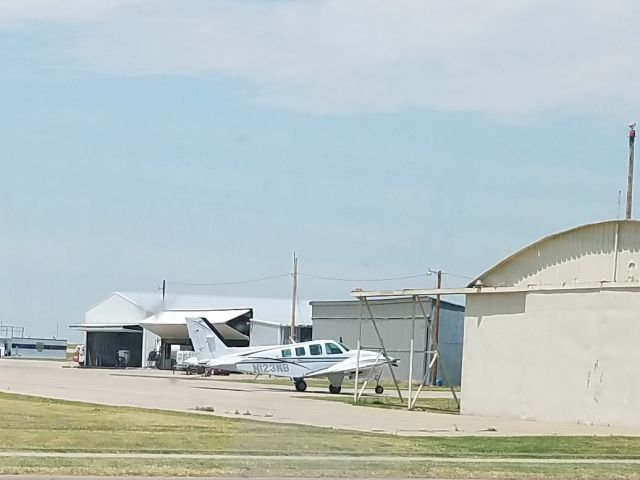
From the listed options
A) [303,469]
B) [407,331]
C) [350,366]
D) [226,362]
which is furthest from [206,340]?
[303,469]

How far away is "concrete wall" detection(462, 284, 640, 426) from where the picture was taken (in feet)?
105

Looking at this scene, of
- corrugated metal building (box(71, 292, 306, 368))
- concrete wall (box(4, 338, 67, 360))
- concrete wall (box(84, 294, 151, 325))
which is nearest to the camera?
corrugated metal building (box(71, 292, 306, 368))

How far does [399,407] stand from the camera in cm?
4072

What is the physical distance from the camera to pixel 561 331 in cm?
3394

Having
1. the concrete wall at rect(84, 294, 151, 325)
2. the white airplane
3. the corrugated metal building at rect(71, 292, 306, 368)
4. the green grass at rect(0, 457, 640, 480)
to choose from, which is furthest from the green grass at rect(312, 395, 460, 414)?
the concrete wall at rect(84, 294, 151, 325)

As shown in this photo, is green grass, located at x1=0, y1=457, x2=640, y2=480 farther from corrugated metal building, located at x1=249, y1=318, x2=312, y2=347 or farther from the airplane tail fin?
corrugated metal building, located at x1=249, y1=318, x2=312, y2=347

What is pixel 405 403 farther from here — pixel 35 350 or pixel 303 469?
pixel 35 350

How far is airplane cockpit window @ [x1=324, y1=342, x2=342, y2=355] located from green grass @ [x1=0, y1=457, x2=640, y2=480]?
1264 inches

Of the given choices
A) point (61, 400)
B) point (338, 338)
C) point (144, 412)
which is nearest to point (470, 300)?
point (144, 412)

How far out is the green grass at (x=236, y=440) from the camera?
2283 centimetres

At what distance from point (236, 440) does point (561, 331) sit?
42.7 feet

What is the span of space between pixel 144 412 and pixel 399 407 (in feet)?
38.0

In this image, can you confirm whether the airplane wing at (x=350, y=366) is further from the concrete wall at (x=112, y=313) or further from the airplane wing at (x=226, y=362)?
the concrete wall at (x=112, y=313)

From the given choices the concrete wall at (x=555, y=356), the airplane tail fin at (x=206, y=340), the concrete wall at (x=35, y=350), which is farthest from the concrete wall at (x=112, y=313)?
the concrete wall at (x=555, y=356)
